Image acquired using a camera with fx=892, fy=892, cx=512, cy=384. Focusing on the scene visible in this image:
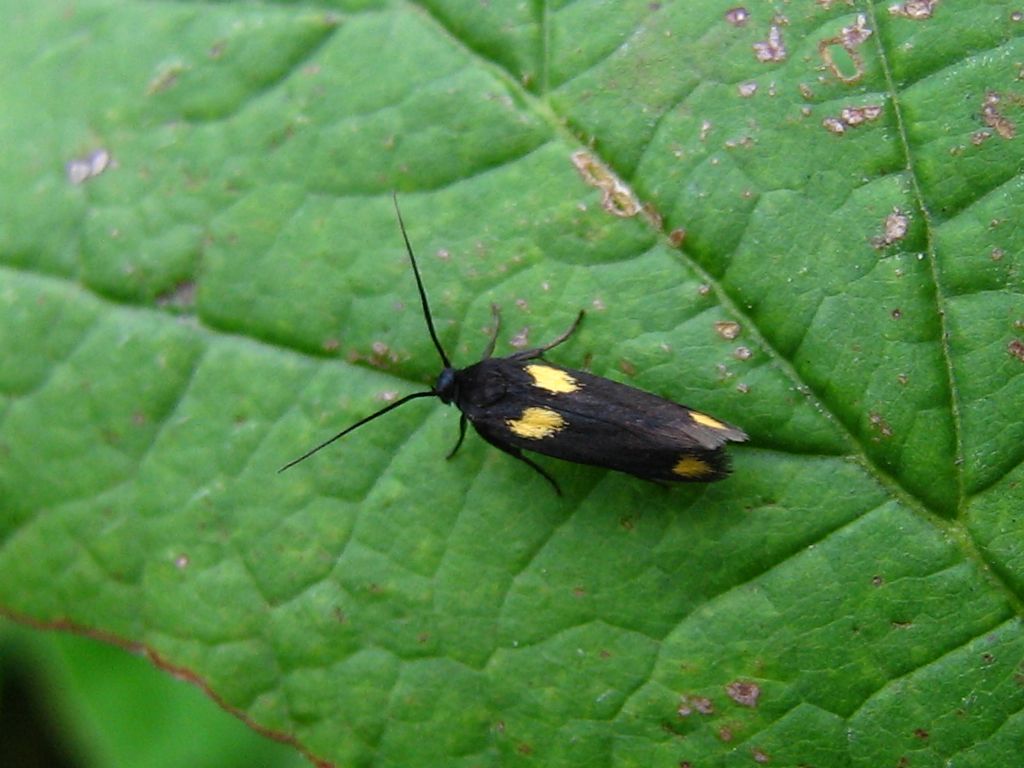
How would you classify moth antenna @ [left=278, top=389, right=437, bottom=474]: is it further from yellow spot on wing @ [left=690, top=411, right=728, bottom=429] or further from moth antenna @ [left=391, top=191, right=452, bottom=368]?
yellow spot on wing @ [left=690, top=411, right=728, bottom=429]

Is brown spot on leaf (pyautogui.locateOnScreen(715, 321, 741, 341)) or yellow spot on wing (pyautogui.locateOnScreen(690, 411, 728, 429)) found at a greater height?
brown spot on leaf (pyautogui.locateOnScreen(715, 321, 741, 341))

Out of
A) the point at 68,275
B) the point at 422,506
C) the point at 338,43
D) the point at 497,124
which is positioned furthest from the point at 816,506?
the point at 68,275

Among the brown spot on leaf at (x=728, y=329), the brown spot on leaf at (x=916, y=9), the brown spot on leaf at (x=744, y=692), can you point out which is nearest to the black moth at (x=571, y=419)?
the brown spot on leaf at (x=728, y=329)

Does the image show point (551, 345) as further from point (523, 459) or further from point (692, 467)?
point (692, 467)

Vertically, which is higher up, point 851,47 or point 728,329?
point 851,47

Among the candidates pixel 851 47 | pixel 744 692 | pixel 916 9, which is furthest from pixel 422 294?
pixel 916 9

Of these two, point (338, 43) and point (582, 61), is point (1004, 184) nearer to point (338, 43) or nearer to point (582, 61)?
point (582, 61)

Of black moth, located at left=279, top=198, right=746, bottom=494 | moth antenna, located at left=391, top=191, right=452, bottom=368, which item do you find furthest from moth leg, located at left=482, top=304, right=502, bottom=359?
moth antenna, located at left=391, top=191, right=452, bottom=368

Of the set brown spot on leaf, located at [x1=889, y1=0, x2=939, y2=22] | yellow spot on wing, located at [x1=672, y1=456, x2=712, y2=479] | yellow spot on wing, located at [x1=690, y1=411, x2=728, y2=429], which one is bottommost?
yellow spot on wing, located at [x1=672, y1=456, x2=712, y2=479]
